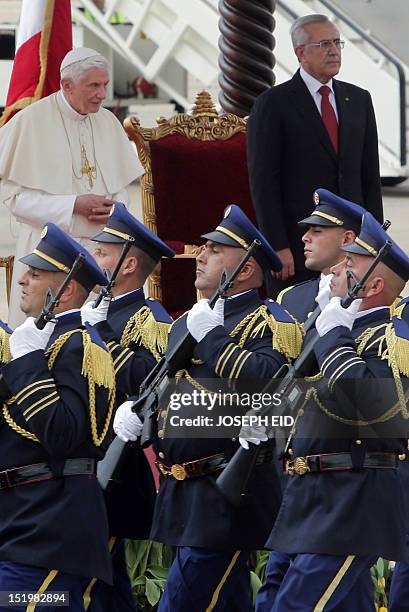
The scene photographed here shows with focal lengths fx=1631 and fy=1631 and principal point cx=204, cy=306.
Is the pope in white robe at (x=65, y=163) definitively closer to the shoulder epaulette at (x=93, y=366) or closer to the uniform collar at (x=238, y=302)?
the uniform collar at (x=238, y=302)

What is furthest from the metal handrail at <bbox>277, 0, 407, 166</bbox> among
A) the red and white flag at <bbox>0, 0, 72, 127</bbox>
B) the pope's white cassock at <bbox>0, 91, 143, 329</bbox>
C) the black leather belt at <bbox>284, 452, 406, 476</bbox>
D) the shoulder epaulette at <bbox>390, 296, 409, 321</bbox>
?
the black leather belt at <bbox>284, 452, 406, 476</bbox>

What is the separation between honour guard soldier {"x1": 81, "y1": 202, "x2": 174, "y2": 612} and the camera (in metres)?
5.25

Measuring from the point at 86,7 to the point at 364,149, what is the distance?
11.5m

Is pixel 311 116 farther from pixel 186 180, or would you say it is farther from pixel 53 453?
pixel 53 453

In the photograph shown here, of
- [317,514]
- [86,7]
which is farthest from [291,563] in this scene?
[86,7]

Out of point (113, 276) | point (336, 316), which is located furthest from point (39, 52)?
point (336, 316)

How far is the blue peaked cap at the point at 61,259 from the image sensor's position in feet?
15.5

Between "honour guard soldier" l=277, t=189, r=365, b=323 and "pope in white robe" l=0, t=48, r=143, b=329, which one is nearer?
"honour guard soldier" l=277, t=189, r=365, b=323

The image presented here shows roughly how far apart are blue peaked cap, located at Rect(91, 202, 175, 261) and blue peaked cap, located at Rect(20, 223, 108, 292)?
29.7 inches

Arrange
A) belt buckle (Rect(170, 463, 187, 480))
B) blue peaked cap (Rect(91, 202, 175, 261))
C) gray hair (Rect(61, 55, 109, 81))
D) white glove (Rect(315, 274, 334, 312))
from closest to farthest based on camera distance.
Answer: belt buckle (Rect(170, 463, 187, 480))
white glove (Rect(315, 274, 334, 312))
blue peaked cap (Rect(91, 202, 175, 261))
gray hair (Rect(61, 55, 109, 81))

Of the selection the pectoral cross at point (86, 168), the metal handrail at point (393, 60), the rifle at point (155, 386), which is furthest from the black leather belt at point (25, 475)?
the metal handrail at point (393, 60)

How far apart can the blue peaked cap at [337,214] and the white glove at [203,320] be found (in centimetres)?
66

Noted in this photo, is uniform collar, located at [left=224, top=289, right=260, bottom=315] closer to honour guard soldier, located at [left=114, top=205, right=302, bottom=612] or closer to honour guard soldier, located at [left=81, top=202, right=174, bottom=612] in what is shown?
honour guard soldier, located at [left=114, top=205, right=302, bottom=612]

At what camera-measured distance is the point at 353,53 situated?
15.4 m
